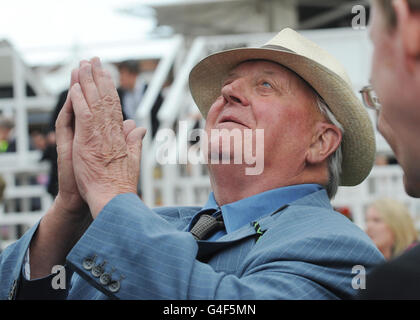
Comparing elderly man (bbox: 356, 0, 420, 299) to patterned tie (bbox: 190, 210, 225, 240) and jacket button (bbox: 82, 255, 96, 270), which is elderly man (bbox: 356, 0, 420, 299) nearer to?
jacket button (bbox: 82, 255, 96, 270)

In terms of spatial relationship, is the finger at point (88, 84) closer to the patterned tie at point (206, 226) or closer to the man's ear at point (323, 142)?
the patterned tie at point (206, 226)

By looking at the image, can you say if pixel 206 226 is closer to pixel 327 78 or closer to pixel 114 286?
pixel 114 286

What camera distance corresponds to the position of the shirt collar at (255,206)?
218cm

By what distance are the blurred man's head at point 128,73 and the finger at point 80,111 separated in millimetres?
4541

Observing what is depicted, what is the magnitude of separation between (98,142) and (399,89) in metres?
1.02

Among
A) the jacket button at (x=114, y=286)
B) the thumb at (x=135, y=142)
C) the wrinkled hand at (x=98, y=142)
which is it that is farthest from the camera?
the thumb at (x=135, y=142)

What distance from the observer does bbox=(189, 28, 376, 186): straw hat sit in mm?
2303

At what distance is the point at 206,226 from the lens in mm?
2201

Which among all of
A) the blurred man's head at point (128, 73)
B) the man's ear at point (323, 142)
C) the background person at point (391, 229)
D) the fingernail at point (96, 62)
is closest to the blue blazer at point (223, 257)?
the man's ear at point (323, 142)

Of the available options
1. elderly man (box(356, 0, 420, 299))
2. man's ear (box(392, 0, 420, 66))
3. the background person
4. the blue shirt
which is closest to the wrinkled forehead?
the blue shirt

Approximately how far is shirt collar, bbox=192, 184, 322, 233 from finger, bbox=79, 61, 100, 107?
0.67m

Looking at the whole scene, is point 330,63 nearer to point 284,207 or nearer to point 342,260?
point 284,207

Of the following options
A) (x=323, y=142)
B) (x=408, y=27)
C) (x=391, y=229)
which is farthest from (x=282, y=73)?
(x=391, y=229)
